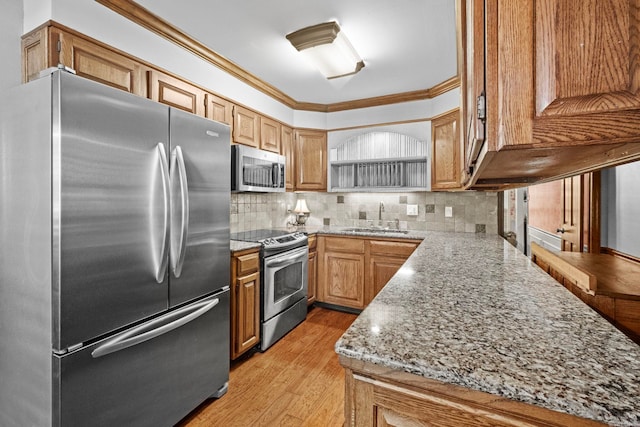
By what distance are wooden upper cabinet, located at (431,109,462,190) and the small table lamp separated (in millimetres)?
1527

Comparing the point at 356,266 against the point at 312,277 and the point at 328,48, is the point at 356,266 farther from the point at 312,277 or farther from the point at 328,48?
the point at 328,48

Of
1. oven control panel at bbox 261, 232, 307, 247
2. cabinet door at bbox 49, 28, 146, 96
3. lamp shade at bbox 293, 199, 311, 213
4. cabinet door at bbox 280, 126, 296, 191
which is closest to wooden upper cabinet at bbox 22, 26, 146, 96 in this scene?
cabinet door at bbox 49, 28, 146, 96

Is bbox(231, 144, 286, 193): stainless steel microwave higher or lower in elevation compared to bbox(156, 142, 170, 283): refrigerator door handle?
higher

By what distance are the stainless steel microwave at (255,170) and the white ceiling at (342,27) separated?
776 millimetres

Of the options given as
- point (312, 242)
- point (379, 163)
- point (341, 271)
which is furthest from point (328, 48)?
point (341, 271)

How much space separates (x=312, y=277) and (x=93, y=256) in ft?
7.99

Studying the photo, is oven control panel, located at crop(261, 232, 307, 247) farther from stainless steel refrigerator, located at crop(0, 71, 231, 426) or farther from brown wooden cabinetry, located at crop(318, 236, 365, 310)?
stainless steel refrigerator, located at crop(0, 71, 231, 426)

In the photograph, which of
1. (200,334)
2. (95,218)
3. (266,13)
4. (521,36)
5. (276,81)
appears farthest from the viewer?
(276,81)

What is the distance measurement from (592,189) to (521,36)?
1.52 meters

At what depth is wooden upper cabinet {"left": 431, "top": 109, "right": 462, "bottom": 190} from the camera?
3027mm

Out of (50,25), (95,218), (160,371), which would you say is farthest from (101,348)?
(50,25)

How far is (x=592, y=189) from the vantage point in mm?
1594

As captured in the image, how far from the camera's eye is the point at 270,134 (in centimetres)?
322

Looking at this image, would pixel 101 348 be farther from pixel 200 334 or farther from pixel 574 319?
pixel 574 319
